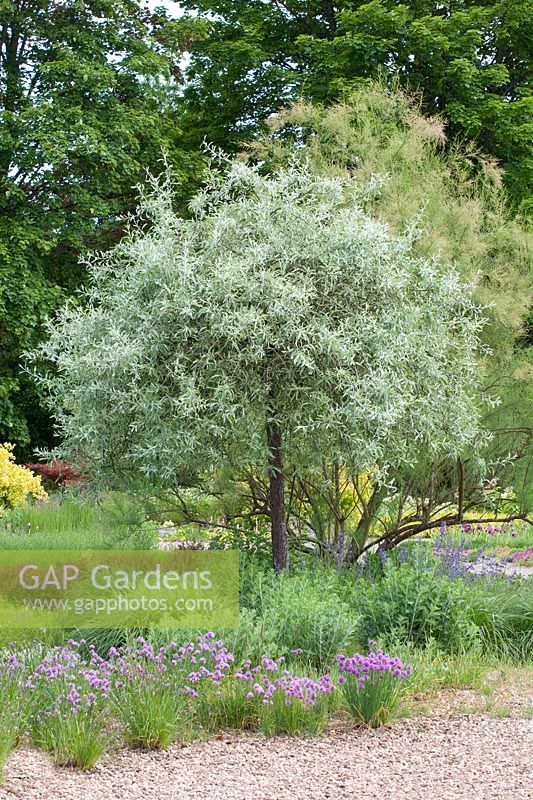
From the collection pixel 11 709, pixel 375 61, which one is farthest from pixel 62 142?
pixel 11 709

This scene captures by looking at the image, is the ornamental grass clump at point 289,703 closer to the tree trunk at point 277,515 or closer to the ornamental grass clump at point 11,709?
the ornamental grass clump at point 11,709

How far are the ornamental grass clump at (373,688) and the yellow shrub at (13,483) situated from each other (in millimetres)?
7626

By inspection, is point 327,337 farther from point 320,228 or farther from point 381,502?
point 381,502

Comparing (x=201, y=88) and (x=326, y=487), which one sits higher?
(x=201, y=88)

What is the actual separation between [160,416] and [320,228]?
151cm

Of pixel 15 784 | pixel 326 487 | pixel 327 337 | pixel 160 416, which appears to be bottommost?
pixel 15 784

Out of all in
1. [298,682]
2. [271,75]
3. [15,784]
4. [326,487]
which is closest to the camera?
[15,784]

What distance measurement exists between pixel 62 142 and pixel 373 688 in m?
11.5

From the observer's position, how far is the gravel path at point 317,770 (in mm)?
3312

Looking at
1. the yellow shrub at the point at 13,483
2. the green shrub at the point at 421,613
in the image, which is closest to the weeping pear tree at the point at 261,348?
the green shrub at the point at 421,613

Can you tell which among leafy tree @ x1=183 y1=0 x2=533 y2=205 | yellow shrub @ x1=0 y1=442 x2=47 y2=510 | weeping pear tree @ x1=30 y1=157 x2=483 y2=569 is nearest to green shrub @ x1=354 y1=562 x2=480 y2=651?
weeping pear tree @ x1=30 y1=157 x2=483 y2=569

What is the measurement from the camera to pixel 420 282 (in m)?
6.12

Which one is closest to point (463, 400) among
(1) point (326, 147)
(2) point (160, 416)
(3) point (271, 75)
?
(2) point (160, 416)

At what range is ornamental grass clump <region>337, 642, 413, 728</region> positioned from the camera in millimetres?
Answer: 4043
